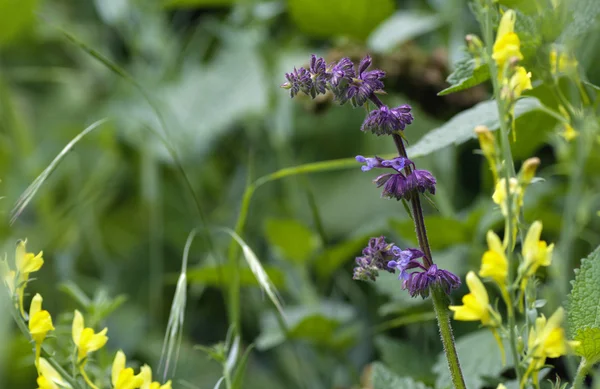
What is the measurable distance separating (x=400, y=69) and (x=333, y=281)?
258 millimetres

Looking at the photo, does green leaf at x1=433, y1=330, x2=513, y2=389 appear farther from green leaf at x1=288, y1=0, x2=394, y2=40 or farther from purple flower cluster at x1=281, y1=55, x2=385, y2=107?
green leaf at x1=288, y1=0, x2=394, y2=40

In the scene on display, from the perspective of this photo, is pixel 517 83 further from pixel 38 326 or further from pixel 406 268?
pixel 38 326

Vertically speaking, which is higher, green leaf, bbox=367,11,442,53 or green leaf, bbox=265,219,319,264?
green leaf, bbox=367,11,442,53

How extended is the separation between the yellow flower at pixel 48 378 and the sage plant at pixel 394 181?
0.42ft

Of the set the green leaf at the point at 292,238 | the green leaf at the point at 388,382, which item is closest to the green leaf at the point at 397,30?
the green leaf at the point at 292,238

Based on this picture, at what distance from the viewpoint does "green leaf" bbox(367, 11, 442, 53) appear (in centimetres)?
76

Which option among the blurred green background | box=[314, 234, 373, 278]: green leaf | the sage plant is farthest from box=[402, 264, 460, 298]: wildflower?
box=[314, 234, 373, 278]: green leaf

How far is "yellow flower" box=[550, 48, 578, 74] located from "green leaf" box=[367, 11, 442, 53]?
0.35m

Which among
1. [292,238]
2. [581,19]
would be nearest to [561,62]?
[581,19]

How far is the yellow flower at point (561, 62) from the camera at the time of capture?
0.39m

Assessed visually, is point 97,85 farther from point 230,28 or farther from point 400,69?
point 400,69

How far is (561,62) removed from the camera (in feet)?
1.34

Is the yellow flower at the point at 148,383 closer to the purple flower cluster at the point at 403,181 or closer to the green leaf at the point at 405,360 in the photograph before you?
the purple flower cluster at the point at 403,181

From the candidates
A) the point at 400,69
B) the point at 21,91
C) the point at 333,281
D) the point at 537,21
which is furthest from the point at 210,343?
the point at 21,91
